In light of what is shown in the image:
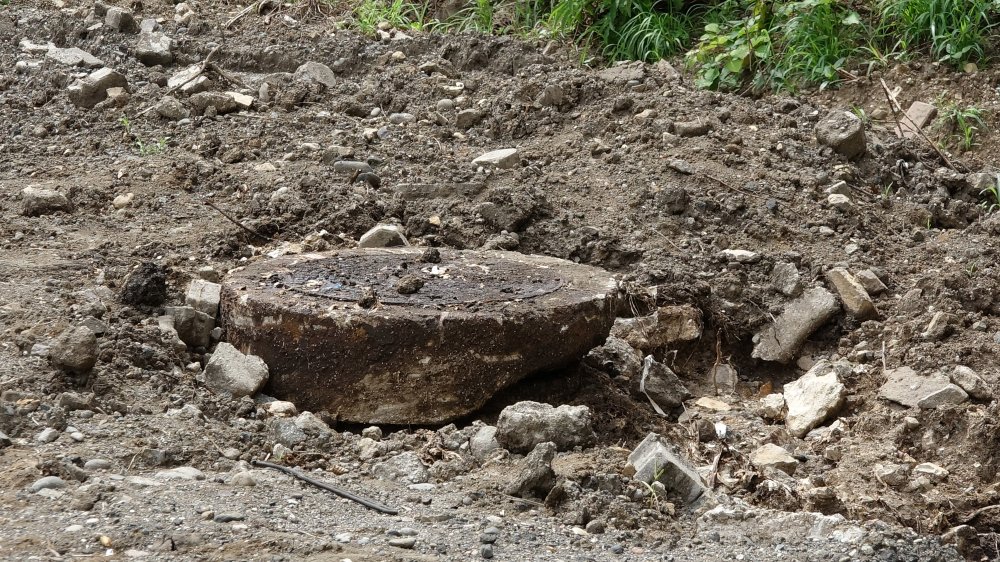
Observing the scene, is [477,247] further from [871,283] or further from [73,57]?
[73,57]

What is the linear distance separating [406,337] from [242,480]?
2.42ft

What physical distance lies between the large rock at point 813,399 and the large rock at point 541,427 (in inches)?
35.8

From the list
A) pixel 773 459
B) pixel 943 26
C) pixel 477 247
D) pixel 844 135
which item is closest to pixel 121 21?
pixel 477 247

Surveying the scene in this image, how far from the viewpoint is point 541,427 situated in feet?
10.4

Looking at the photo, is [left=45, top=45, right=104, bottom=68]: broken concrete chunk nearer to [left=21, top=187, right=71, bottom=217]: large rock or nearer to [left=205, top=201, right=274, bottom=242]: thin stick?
[left=21, top=187, right=71, bottom=217]: large rock

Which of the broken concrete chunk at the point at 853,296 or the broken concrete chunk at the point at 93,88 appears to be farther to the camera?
the broken concrete chunk at the point at 93,88

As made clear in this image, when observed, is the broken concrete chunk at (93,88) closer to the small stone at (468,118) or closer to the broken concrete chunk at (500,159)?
the small stone at (468,118)

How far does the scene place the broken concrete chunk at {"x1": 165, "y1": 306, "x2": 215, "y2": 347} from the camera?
3736 millimetres

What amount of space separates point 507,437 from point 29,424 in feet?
4.21

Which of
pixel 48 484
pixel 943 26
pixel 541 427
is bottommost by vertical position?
pixel 541 427

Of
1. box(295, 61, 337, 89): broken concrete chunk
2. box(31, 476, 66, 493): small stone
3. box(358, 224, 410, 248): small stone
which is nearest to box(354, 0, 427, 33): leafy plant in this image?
box(295, 61, 337, 89): broken concrete chunk

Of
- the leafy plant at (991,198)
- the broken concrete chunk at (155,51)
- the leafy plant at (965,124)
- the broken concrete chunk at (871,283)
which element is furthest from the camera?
the broken concrete chunk at (155,51)

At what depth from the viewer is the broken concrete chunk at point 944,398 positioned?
3543 mm

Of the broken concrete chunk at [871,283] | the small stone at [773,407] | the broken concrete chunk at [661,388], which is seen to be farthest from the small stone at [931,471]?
the broken concrete chunk at [871,283]
